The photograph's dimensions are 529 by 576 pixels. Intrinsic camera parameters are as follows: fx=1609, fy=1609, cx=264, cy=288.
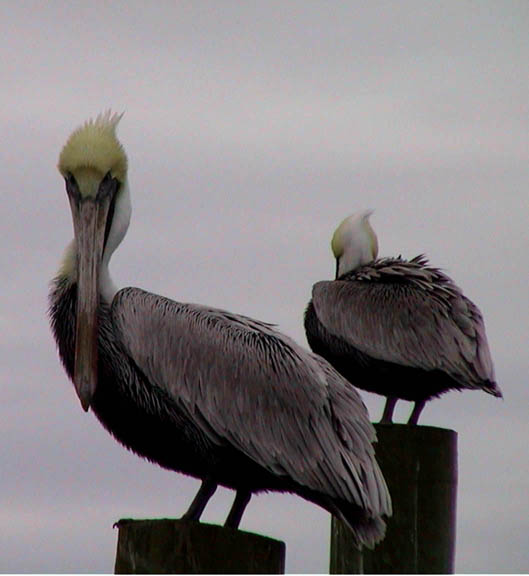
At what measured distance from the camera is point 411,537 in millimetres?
7520

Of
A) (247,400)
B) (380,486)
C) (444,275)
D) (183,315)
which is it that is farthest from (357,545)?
(444,275)

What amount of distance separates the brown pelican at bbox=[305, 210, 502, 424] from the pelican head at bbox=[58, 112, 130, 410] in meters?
3.62

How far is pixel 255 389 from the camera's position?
779 centimetres

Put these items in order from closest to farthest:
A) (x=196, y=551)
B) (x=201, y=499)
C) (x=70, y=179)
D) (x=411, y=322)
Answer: (x=196, y=551) < (x=201, y=499) < (x=70, y=179) < (x=411, y=322)

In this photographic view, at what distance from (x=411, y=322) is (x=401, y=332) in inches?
4.5

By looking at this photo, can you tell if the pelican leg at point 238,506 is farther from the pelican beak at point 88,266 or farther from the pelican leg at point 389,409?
the pelican leg at point 389,409

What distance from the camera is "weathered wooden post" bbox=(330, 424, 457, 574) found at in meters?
7.45

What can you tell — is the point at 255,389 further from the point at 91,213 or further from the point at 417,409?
the point at 417,409

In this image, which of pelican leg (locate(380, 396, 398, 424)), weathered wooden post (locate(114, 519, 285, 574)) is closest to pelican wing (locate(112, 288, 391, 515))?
weathered wooden post (locate(114, 519, 285, 574))

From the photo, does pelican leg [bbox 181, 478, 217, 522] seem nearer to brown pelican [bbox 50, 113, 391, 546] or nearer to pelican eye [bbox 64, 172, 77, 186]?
brown pelican [bbox 50, 113, 391, 546]

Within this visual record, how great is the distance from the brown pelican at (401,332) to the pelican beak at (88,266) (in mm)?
3729

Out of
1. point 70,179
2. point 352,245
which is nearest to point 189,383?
point 70,179

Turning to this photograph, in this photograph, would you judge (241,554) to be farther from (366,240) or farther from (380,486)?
(366,240)

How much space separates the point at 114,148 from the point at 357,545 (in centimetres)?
227
